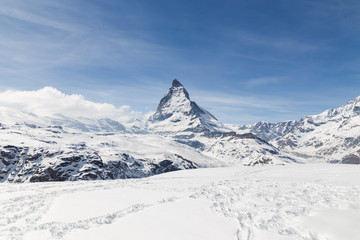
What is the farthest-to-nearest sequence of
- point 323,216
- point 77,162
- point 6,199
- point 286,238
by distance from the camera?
point 77,162 < point 6,199 < point 323,216 < point 286,238

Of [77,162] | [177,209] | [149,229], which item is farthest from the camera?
[77,162]

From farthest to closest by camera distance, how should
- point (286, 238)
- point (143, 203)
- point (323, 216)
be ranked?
point (143, 203), point (323, 216), point (286, 238)

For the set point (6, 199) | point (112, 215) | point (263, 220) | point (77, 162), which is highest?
point (263, 220)

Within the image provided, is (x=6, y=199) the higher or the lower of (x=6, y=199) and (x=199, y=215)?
the lower

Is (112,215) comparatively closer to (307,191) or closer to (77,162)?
(307,191)

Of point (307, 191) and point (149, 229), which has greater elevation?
point (307, 191)

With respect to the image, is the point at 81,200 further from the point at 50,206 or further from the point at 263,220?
the point at 263,220

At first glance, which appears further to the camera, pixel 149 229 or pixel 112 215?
pixel 112 215

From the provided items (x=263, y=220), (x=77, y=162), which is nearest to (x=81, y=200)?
(x=263, y=220)

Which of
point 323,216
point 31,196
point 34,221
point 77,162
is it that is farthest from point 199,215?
point 77,162
